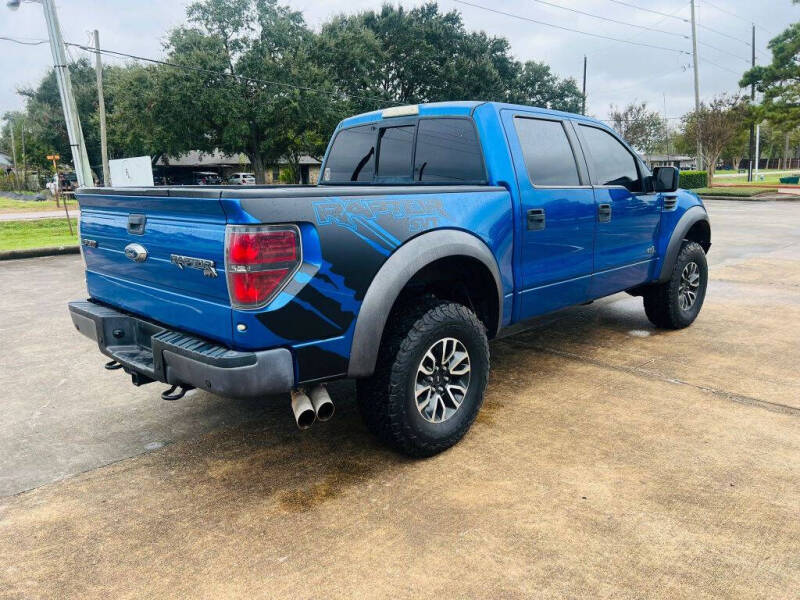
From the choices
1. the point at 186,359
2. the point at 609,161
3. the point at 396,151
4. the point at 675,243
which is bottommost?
the point at 186,359

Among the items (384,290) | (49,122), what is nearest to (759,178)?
(384,290)

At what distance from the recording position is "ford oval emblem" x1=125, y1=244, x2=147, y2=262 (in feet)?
9.53

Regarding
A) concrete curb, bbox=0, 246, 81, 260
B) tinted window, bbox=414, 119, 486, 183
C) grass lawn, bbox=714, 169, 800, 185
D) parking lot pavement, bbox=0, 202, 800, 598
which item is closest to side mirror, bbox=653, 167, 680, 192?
A: parking lot pavement, bbox=0, 202, 800, 598

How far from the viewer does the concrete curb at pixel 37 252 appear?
11.7 meters

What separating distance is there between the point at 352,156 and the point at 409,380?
2.10 metres

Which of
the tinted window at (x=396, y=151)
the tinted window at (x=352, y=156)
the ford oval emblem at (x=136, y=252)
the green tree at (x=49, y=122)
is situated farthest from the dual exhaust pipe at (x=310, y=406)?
the green tree at (x=49, y=122)

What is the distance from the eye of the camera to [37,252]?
1207cm

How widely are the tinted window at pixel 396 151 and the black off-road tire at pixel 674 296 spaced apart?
109 inches

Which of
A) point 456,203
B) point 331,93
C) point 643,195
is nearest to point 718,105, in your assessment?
point 331,93

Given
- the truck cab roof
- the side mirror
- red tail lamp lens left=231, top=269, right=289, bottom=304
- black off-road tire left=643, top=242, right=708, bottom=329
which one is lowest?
black off-road tire left=643, top=242, right=708, bottom=329

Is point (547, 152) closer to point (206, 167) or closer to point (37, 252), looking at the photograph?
point (37, 252)

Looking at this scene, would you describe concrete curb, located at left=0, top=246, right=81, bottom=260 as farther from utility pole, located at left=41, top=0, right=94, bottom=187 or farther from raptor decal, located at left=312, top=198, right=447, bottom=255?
raptor decal, located at left=312, top=198, right=447, bottom=255

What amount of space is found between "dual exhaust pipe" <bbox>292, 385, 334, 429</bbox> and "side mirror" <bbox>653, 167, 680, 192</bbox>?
349 cm

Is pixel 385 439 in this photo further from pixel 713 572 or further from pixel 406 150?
pixel 406 150
